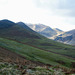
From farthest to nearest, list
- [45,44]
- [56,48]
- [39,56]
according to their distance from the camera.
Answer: [45,44] < [56,48] < [39,56]

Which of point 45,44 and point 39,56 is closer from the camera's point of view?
point 39,56

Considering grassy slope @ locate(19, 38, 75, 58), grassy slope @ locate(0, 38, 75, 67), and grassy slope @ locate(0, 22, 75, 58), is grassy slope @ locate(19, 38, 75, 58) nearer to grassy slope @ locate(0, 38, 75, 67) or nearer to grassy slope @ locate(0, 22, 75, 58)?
grassy slope @ locate(0, 22, 75, 58)

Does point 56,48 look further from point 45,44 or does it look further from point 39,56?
point 39,56

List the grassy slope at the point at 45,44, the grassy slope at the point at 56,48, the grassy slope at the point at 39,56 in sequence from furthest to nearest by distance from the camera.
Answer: the grassy slope at the point at 45,44
the grassy slope at the point at 56,48
the grassy slope at the point at 39,56

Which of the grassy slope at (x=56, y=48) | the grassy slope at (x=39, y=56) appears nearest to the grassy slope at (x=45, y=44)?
the grassy slope at (x=56, y=48)

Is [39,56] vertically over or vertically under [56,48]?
over

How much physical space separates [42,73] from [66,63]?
1470 inches

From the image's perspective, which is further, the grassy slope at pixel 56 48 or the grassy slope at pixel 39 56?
the grassy slope at pixel 56 48

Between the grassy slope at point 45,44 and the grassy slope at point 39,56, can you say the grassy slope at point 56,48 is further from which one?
the grassy slope at point 39,56

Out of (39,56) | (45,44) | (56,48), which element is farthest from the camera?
(45,44)

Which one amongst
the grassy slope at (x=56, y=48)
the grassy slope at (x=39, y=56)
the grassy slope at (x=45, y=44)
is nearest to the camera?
the grassy slope at (x=39, y=56)

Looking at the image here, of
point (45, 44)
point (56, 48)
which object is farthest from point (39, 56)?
point (45, 44)

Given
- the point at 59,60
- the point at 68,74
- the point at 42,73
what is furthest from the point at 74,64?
the point at 42,73

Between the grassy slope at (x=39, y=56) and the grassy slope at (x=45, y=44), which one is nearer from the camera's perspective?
the grassy slope at (x=39, y=56)
